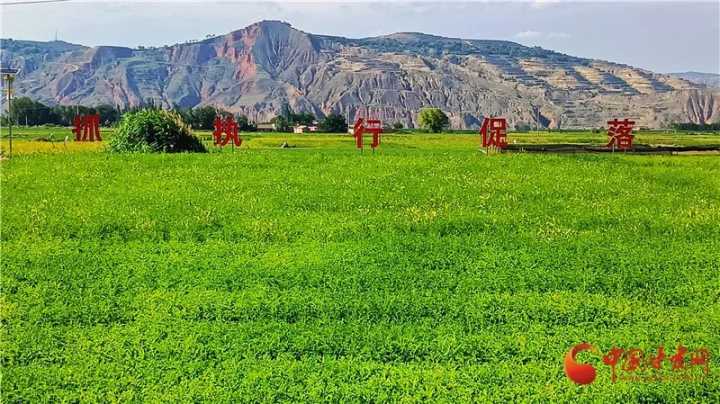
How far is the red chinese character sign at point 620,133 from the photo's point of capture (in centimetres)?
2412

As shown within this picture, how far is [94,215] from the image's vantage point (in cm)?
1180

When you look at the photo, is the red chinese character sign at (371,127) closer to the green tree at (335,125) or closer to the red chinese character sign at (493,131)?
the red chinese character sign at (493,131)

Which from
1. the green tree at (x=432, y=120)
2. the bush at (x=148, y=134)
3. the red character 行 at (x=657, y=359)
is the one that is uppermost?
Answer: the green tree at (x=432, y=120)

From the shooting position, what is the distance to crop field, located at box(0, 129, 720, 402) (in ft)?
21.6

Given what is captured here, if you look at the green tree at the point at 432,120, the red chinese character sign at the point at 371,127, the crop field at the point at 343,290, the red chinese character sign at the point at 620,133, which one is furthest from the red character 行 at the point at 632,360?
the green tree at the point at 432,120

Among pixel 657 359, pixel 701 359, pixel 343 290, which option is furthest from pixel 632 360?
pixel 343 290

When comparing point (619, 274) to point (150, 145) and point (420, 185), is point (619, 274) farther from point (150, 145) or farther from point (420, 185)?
point (150, 145)

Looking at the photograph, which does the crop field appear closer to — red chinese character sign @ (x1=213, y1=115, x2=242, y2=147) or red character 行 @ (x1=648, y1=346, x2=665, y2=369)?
red character 行 @ (x1=648, y1=346, x2=665, y2=369)

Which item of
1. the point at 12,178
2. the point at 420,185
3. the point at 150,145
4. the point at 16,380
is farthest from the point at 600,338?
the point at 150,145

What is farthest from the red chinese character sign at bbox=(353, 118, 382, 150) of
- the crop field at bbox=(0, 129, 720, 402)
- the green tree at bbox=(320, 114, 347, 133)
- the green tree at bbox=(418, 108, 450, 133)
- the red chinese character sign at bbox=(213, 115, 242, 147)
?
the green tree at bbox=(418, 108, 450, 133)

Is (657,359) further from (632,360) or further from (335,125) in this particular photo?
(335,125)

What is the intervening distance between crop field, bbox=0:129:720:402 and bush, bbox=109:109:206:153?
668cm

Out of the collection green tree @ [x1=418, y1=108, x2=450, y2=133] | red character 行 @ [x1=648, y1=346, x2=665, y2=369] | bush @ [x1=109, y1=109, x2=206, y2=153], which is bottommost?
red character 行 @ [x1=648, y1=346, x2=665, y2=369]

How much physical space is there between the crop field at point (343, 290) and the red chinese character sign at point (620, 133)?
30.7ft
